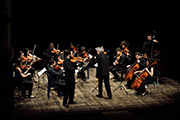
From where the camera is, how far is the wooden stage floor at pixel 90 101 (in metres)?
6.69

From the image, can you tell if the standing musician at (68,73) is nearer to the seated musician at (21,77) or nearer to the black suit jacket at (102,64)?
the black suit jacket at (102,64)

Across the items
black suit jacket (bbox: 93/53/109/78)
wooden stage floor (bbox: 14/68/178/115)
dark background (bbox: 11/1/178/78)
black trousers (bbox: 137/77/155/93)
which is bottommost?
wooden stage floor (bbox: 14/68/178/115)

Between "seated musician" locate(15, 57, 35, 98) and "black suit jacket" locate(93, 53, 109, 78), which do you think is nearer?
"seated musician" locate(15, 57, 35, 98)

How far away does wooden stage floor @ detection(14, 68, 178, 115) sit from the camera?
6.69m

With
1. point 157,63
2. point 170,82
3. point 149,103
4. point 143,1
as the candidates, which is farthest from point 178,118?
point 143,1

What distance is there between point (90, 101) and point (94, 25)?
4576mm

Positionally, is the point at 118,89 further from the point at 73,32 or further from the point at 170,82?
the point at 73,32

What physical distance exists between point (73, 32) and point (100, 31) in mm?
1213

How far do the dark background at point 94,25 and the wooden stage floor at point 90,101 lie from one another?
2410 millimetres

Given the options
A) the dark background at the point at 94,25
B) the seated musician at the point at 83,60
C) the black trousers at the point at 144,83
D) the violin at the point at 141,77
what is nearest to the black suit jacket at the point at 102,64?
the violin at the point at 141,77

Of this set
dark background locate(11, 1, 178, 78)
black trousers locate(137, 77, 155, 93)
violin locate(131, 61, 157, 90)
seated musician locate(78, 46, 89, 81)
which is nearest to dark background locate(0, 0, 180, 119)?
dark background locate(11, 1, 178, 78)

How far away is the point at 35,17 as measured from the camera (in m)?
10.2

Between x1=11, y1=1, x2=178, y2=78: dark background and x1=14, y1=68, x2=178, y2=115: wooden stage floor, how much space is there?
7.91 feet

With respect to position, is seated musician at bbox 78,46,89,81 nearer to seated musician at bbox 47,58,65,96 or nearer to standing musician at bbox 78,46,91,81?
standing musician at bbox 78,46,91,81
